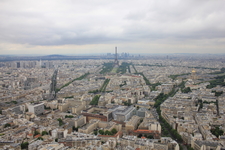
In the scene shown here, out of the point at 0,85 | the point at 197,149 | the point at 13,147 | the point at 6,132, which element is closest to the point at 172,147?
the point at 197,149

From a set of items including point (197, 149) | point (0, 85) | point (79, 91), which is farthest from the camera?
point (0, 85)

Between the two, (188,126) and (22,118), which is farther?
(22,118)

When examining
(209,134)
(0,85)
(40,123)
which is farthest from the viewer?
(0,85)

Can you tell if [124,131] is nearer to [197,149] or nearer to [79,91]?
[197,149]

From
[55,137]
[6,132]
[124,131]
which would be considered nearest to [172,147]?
[124,131]

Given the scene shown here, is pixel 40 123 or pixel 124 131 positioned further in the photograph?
pixel 40 123

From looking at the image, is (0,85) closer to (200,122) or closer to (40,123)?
(40,123)

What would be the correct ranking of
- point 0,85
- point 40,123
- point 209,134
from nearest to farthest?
point 209,134 < point 40,123 < point 0,85

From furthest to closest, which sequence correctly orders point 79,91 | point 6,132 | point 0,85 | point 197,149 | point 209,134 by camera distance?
point 0,85, point 79,91, point 6,132, point 209,134, point 197,149

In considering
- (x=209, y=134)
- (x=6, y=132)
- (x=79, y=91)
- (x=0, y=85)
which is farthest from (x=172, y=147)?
(x=0, y=85)
